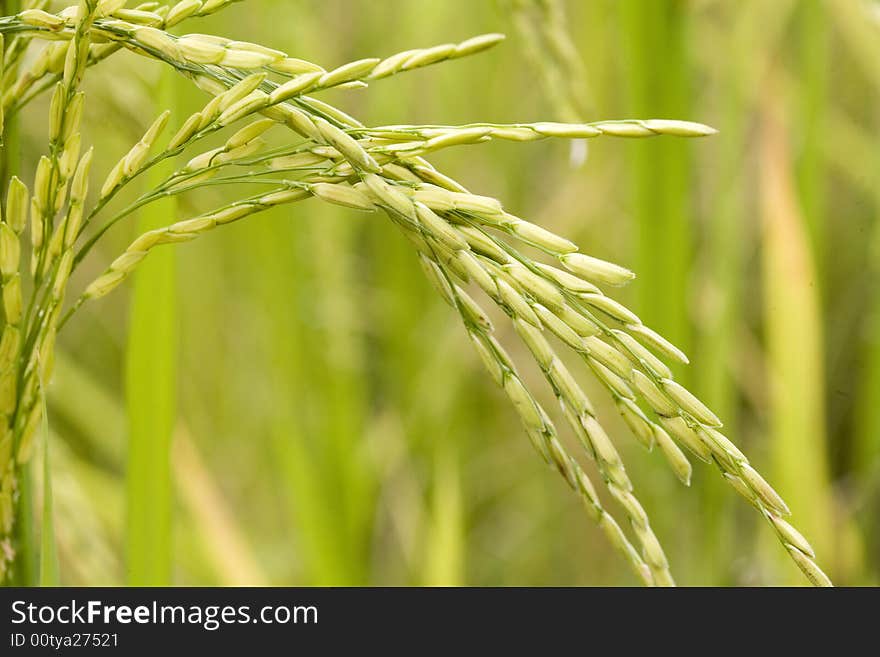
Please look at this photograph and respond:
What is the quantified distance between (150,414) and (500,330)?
1004mm

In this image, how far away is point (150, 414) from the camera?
2.27 ft

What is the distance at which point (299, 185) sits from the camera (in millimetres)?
453

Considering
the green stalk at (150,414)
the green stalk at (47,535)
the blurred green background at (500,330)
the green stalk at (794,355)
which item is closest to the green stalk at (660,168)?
the blurred green background at (500,330)

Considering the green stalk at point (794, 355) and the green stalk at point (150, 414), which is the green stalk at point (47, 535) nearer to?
the green stalk at point (150, 414)

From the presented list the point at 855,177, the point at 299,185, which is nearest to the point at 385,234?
the point at 855,177

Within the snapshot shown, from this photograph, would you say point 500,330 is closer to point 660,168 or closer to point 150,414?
point 660,168

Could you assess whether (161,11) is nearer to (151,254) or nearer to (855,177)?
(151,254)

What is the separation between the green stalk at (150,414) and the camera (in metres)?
0.69

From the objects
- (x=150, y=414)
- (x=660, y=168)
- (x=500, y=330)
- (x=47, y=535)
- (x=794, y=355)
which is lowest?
(x=47, y=535)

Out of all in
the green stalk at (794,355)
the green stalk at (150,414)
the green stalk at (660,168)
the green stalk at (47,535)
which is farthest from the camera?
the green stalk at (794,355)

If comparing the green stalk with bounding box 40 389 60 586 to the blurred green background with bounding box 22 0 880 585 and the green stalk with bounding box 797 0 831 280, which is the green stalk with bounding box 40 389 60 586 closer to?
the blurred green background with bounding box 22 0 880 585

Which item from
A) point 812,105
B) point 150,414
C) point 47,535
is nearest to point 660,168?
point 812,105
